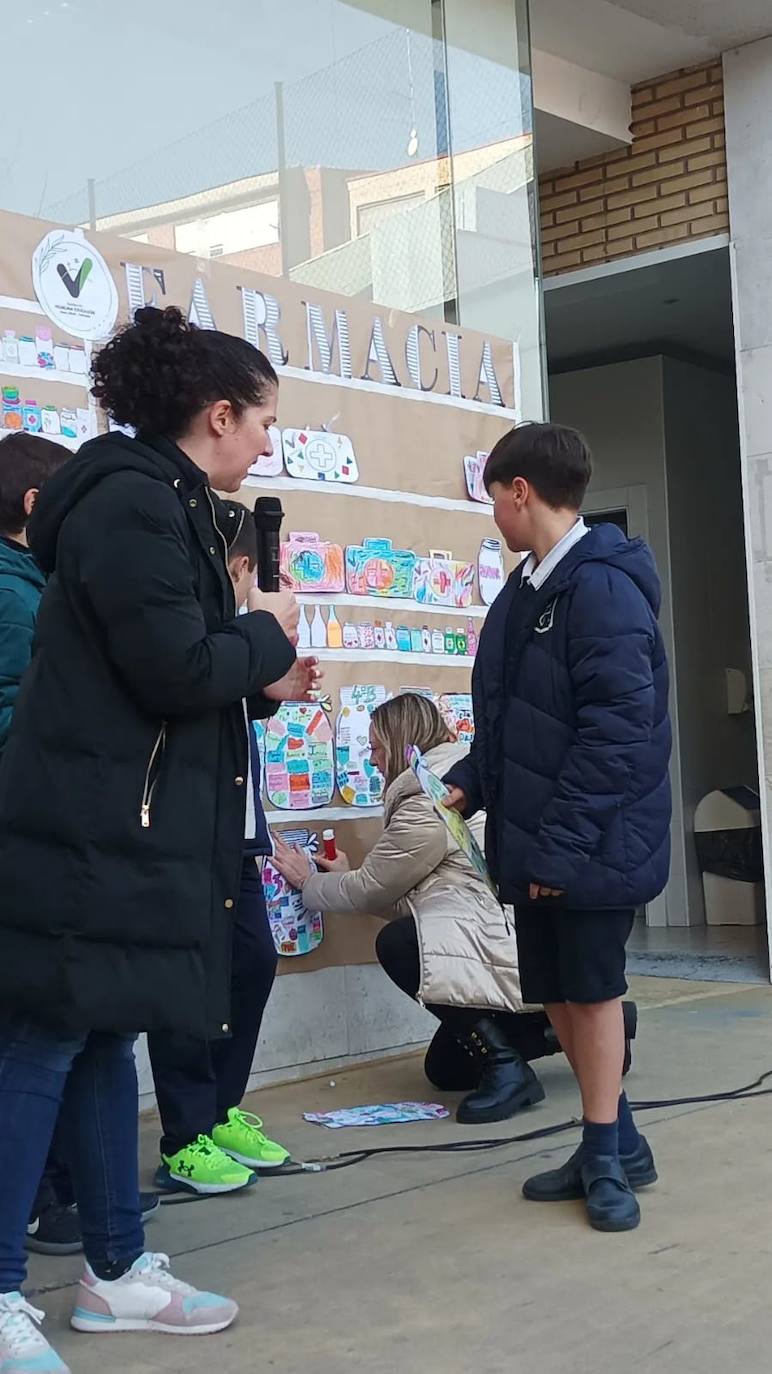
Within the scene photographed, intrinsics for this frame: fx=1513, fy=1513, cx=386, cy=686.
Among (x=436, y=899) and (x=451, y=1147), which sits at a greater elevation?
(x=436, y=899)

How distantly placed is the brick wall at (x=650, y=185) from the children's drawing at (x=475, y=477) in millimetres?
2267

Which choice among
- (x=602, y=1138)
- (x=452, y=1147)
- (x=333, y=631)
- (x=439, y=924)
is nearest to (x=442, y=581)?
(x=333, y=631)

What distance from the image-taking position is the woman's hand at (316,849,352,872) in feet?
16.4

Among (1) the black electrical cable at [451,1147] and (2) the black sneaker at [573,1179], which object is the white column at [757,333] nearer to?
(1) the black electrical cable at [451,1147]

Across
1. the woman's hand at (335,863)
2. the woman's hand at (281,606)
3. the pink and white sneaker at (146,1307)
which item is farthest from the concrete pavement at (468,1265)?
the woman's hand at (281,606)

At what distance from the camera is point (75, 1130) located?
2.69 m

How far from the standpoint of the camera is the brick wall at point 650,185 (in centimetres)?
715

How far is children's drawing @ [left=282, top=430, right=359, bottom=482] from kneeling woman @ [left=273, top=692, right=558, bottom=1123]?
84 cm

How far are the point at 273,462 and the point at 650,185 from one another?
3444mm

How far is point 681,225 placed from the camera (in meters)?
7.25

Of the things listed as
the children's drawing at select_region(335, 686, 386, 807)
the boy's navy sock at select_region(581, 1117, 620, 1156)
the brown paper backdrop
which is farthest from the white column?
the boy's navy sock at select_region(581, 1117, 620, 1156)

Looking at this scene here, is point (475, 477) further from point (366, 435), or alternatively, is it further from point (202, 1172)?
point (202, 1172)

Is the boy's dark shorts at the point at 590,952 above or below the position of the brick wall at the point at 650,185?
below

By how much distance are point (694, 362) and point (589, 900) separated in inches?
286
